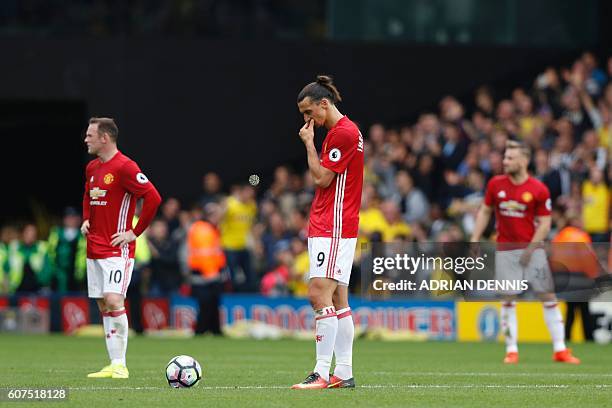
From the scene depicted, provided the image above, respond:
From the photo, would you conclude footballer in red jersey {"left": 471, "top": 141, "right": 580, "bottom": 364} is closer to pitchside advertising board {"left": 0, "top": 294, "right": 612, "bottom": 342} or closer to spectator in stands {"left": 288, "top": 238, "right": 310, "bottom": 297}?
pitchside advertising board {"left": 0, "top": 294, "right": 612, "bottom": 342}

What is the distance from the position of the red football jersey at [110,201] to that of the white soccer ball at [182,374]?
1704mm

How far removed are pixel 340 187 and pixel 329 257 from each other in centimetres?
55

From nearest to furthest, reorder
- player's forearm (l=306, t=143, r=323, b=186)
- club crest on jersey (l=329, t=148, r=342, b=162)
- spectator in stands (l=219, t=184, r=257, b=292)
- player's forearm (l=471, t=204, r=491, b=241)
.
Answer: player's forearm (l=306, t=143, r=323, b=186), club crest on jersey (l=329, t=148, r=342, b=162), player's forearm (l=471, t=204, r=491, b=241), spectator in stands (l=219, t=184, r=257, b=292)

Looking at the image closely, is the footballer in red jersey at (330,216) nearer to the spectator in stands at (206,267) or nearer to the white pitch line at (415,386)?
the white pitch line at (415,386)

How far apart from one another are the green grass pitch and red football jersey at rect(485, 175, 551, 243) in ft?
4.66

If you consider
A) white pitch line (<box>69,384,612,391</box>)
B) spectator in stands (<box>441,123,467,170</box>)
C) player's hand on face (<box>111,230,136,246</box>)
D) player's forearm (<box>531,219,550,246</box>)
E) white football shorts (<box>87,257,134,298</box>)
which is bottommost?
white pitch line (<box>69,384,612,391</box>)

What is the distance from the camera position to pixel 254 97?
94.2 feet

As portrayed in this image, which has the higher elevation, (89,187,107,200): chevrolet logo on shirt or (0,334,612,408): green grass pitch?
(89,187,107,200): chevrolet logo on shirt

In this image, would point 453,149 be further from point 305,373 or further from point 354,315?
point 305,373

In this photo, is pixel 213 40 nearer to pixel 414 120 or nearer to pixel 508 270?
pixel 414 120

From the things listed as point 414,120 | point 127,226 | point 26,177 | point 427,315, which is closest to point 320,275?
point 127,226

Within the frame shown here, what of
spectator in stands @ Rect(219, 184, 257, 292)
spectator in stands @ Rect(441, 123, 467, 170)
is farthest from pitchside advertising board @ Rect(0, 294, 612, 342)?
spectator in stands @ Rect(441, 123, 467, 170)

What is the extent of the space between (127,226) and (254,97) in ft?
54.6

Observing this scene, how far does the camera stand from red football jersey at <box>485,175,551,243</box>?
14719 mm
